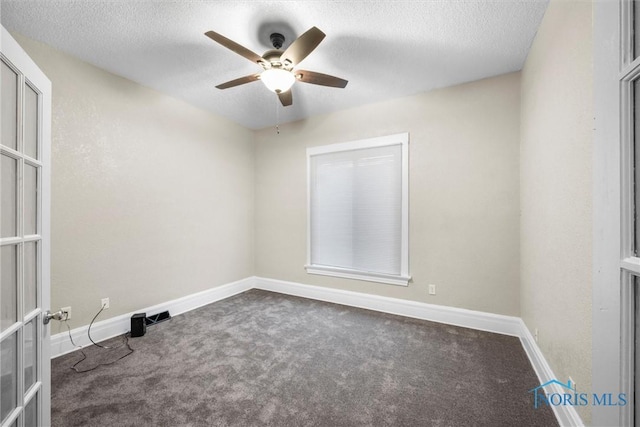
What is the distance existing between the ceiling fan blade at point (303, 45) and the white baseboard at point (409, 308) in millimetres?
2755

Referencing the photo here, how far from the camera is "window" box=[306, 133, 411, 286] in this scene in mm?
3152

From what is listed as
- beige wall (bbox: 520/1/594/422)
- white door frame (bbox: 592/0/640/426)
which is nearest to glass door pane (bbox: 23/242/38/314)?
white door frame (bbox: 592/0/640/426)

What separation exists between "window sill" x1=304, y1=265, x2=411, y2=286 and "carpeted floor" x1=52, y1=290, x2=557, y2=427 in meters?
0.50

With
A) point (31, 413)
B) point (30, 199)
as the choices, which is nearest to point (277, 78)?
point (30, 199)

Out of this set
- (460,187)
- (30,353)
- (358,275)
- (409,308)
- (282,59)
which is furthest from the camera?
(358,275)

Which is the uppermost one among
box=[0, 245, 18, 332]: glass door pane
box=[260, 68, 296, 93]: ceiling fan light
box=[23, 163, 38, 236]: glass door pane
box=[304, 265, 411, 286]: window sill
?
box=[260, 68, 296, 93]: ceiling fan light

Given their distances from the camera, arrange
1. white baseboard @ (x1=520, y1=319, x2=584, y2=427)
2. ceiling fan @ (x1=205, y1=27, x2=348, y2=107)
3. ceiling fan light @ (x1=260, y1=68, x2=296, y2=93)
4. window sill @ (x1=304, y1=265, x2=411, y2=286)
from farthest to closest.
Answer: window sill @ (x1=304, y1=265, x2=411, y2=286) → ceiling fan light @ (x1=260, y1=68, x2=296, y2=93) → ceiling fan @ (x1=205, y1=27, x2=348, y2=107) → white baseboard @ (x1=520, y1=319, x2=584, y2=427)

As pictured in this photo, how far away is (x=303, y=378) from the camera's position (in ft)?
6.23

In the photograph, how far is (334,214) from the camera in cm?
362

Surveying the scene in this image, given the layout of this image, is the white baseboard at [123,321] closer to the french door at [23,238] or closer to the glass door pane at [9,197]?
the french door at [23,238]

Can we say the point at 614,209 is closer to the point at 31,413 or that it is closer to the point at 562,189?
the point at 562,189

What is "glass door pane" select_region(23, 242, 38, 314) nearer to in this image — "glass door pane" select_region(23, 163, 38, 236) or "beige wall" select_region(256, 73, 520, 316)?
"glass door pane" select_region(23, 163, 38, 236)

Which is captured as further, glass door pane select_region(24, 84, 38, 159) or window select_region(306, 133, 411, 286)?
window select_region(306, 133, 411, 286)

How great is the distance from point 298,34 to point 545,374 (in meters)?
3.08
